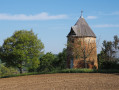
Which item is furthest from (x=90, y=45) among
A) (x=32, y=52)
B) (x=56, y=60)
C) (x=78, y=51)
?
(x=56, y=60)

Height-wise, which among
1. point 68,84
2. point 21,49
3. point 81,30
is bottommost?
point 68,84

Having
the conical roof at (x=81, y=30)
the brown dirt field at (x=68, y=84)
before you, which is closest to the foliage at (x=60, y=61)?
the conical roof at (x=81, y=30)

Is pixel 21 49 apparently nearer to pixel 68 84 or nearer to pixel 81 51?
pixel 81 51

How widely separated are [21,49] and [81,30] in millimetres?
10702

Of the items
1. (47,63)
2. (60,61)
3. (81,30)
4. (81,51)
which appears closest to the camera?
(81,51)

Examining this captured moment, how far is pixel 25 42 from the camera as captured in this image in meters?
35.0

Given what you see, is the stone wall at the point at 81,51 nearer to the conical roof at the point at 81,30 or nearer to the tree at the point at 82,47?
the tree at the point at 82,47

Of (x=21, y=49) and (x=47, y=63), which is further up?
(x=21, y=49)

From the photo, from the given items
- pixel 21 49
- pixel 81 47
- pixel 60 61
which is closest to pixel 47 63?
pixel 60 61

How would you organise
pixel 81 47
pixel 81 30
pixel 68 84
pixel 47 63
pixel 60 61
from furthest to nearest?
pixel 60 61 → pixel 47 63 → pixel 81 30 → pixel 81 47 → pixel 68 84

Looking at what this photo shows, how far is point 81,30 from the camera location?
113 feet

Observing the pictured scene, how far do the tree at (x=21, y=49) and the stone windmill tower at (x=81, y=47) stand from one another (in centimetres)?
591

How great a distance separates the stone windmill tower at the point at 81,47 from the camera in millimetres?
33438

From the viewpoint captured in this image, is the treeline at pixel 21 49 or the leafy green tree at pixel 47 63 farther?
the leafy green tree at pixel 47 63
